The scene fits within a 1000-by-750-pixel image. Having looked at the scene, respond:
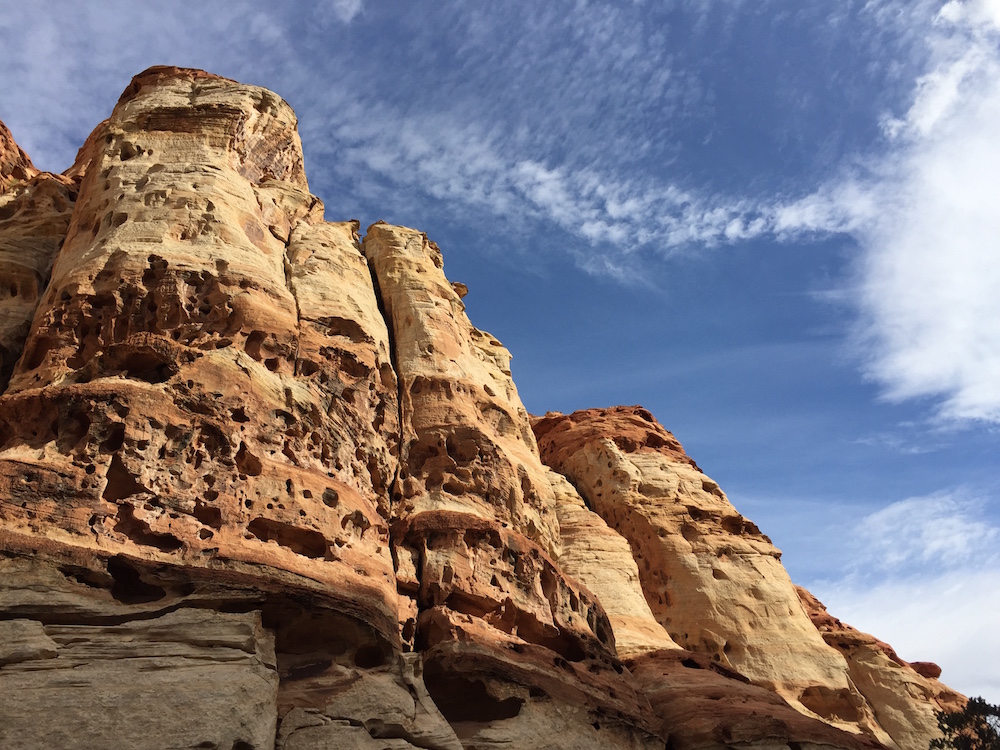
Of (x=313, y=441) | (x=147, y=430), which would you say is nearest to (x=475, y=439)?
(x=313, y=441)

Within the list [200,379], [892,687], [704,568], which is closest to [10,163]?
[200,379]

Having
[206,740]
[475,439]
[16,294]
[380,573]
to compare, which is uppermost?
[16,294]

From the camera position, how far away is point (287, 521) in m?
13.0

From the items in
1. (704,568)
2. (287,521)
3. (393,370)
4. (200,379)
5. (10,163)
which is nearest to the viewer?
(287,521)

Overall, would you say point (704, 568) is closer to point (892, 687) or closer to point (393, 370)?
point (892, 687)

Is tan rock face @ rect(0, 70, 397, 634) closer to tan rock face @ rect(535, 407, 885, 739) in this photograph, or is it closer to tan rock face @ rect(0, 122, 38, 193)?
tan rock face @ rect(0, 122, 38, 193)

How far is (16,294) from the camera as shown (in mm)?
18609

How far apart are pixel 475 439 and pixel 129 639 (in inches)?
421

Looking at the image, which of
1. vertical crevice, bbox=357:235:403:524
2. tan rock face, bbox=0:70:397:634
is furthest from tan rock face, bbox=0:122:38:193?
vertical crevice, bbox=357:235:403:524

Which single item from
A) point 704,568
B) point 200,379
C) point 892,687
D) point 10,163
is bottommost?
point 892,687

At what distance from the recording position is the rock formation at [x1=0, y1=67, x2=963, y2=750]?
33.2ft

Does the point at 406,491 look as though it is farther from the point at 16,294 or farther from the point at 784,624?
the point at 784,624

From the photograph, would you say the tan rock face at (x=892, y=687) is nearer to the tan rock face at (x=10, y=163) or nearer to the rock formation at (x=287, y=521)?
the rock formation at (x=287, y=521)

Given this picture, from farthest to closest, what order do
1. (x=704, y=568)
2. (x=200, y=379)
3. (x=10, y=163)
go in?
1. (x=704, y=568)
2. (x=10, y=163)
3. (x=200, y=379)
